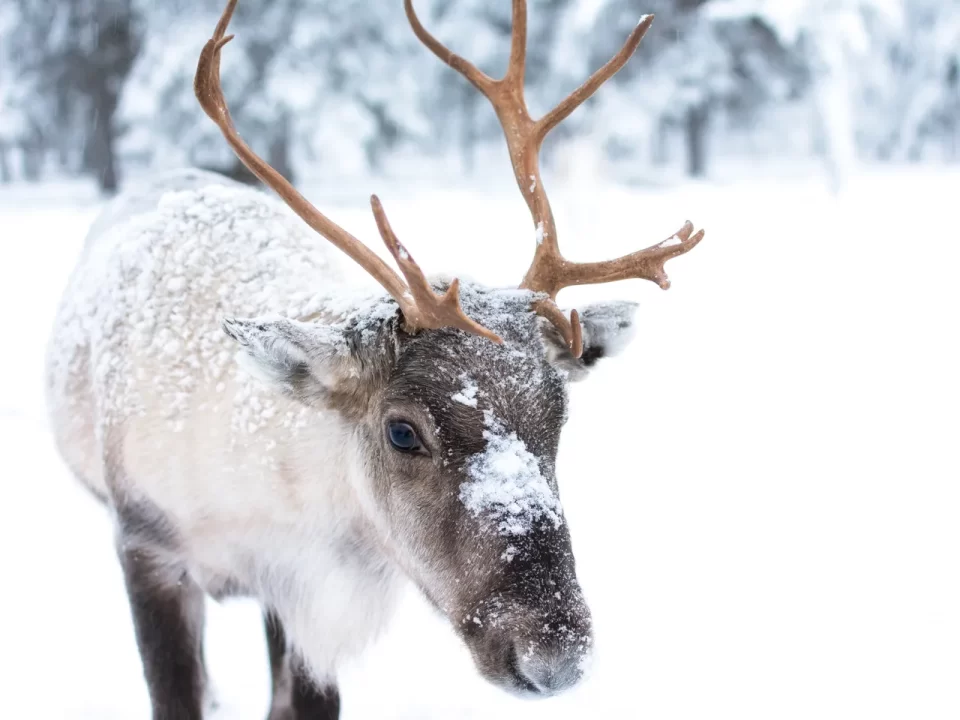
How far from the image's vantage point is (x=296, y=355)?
7.32 ft

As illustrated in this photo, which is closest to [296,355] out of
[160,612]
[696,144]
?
[160,612]

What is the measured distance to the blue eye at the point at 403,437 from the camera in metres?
2.21

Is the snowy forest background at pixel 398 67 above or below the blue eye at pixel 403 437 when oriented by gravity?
above

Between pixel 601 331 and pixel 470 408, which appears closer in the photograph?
pixel 470 408

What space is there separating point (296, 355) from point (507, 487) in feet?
2.13

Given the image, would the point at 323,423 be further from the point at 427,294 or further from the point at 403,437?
the point at 427,294

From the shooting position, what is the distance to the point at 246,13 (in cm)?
1736

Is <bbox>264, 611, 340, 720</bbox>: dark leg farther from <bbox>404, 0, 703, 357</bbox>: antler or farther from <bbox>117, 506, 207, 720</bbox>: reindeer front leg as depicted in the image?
<bbox>404, 0, 703, 357</bbox>: antler

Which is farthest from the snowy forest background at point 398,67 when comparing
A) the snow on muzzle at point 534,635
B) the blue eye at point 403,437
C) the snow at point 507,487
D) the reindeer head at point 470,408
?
the snow on muzzle at point 534,635

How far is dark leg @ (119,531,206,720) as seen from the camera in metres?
2.83

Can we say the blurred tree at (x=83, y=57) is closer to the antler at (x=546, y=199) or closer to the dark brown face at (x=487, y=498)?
the antler at (x=546, y=199)

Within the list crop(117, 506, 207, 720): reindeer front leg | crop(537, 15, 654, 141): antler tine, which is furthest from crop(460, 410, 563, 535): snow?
crop(117, 506, 207, 720): reindeer front leg

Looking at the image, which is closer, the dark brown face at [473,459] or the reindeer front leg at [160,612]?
the dark brown face at [473,459]

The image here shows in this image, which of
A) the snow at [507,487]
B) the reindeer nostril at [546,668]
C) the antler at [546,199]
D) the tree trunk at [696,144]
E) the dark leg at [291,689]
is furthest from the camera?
the tree trunk at [696,144]
